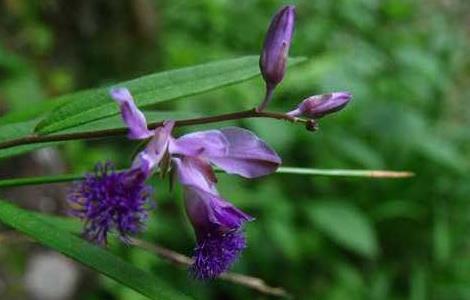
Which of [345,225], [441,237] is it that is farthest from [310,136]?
[441,237]

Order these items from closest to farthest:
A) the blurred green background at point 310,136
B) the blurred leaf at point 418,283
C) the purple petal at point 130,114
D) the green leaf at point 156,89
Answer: the purple petal at point 130,114, the green leaf at point 156,89, the blurred green background at point 310,136, the blurred leaf at point 418,283

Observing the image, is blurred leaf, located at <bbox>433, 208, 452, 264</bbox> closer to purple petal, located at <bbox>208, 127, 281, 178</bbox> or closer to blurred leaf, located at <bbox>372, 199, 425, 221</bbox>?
blurred leaf, located at <bbox>372, 199, 425, 221</bbox>

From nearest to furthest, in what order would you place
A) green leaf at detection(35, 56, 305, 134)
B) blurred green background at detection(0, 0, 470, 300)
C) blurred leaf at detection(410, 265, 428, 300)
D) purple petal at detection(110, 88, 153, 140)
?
purple petal at detection(110, 88, 153, 140), green leaf at detection(35, 56, 305, 134), blurred green background at detection(0, 0, 470, 300), blurred leaf at detection(410, 265, 428, 300)

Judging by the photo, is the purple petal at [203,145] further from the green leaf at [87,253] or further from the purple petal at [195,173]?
the green leaf at [87,253]

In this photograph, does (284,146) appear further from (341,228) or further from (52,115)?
(52,115)

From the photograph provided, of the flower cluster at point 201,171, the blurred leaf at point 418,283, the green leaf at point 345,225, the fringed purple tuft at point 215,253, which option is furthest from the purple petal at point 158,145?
the blurred leaf at point 418,283

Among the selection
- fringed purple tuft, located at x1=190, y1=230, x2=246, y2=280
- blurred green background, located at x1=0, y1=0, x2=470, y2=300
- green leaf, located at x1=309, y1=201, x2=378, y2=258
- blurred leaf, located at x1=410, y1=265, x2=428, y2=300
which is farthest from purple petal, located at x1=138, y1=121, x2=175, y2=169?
blurred leaf, located at x1=410, y1=265, x2=428, y2=300

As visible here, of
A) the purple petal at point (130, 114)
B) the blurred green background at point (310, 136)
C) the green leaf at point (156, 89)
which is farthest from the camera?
the blurred green background at point (310, 136)

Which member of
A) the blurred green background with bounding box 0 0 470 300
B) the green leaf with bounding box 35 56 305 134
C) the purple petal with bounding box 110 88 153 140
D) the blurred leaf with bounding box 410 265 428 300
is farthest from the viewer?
the blurred leaf with bounding box 410 265 428 300
